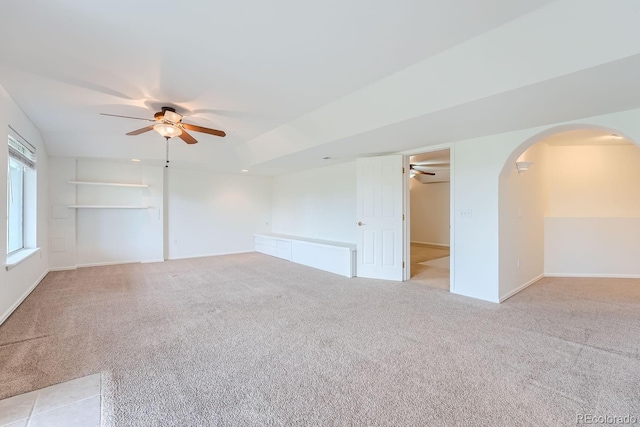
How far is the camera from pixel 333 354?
7.70 feet

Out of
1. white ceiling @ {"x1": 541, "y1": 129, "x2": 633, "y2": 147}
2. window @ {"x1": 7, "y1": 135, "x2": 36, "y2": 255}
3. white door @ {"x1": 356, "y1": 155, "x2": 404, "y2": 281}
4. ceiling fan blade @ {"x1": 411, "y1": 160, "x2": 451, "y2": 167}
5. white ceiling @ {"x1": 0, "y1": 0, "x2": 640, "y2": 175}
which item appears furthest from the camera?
ceiling fan blade @ {"x1": 411, "y1": 160, "x2": 451, "y2": 167}

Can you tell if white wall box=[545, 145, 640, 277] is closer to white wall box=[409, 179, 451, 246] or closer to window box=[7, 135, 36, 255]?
white wall box=[409, 179, 451, 246]

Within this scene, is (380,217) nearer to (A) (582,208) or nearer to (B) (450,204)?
(B) (450,204)

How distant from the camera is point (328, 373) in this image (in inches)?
81.5

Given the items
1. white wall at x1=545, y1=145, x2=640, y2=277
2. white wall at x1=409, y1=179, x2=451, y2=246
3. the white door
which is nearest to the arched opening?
white wall at x1=545, y1=145, x2=640, y2=277

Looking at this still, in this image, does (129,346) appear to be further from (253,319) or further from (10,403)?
(253,319)

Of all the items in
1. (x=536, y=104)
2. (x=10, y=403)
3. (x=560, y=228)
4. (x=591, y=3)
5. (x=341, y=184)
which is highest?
(x=591, y=3)

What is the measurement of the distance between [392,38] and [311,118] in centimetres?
187

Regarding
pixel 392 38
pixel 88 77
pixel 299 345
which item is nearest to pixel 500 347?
pixel 299 345

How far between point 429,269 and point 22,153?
22.5 feet

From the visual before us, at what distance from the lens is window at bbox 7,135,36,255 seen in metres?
3.71

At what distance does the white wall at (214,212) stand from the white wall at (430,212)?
499 cm

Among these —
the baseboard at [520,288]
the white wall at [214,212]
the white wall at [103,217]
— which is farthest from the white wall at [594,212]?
the white wall at [103,217]

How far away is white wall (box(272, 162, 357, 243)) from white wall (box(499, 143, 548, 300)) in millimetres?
2700
